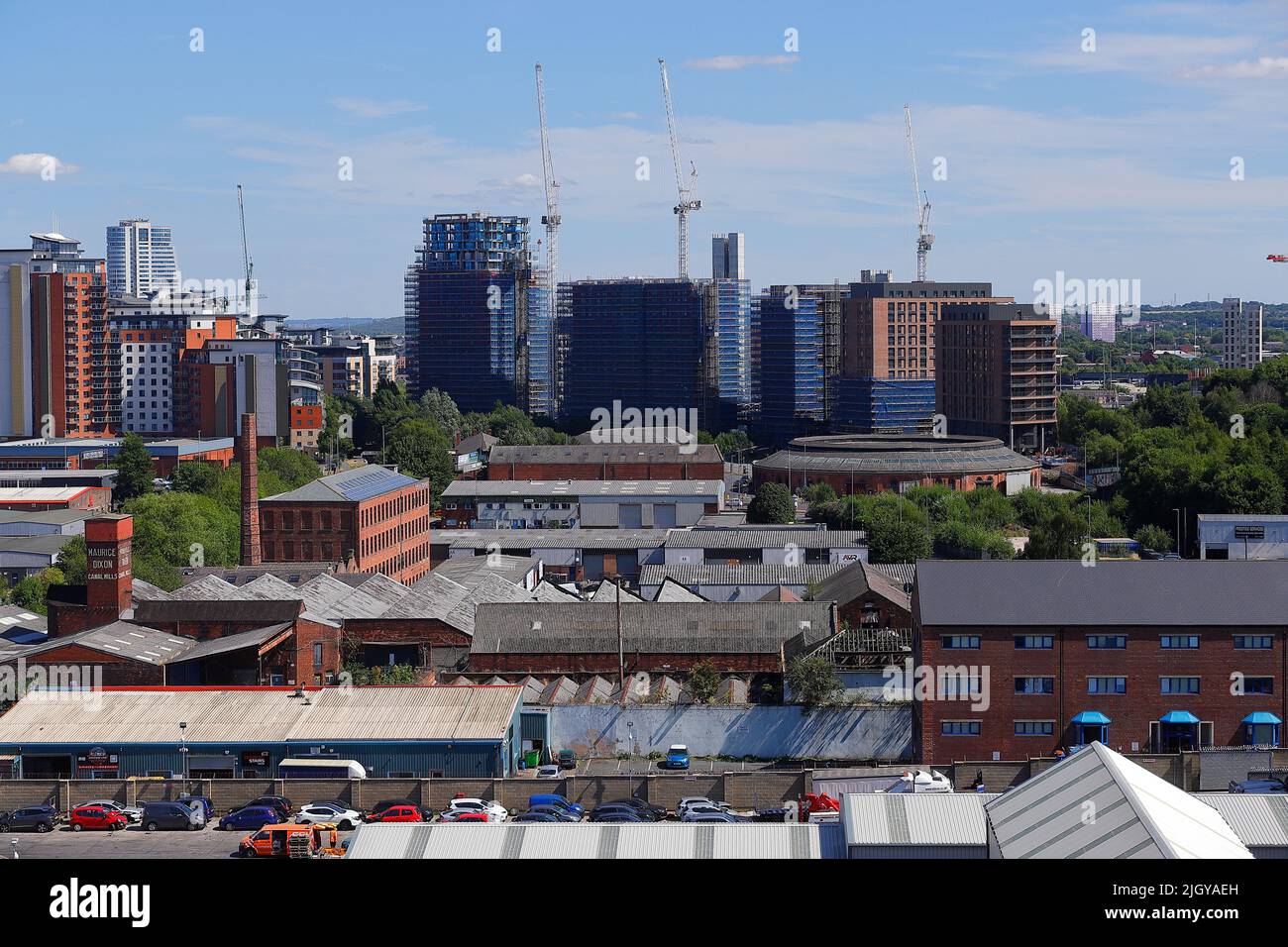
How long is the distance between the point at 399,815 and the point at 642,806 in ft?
10.6

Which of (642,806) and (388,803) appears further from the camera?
(388,803)

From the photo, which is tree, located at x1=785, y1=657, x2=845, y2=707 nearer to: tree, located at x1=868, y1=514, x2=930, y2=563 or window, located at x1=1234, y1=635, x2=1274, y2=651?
window, located at x1=1234, y1=635, x2=1274, y2=651

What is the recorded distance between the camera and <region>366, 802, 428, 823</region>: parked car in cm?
2108

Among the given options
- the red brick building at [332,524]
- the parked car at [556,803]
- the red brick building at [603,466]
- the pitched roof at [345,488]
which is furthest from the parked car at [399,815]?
the red brick building at [603,466]

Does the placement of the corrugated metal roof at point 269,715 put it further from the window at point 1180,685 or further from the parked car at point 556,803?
the window at point 1180,685

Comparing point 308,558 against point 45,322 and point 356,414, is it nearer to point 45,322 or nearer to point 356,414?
point 45,322

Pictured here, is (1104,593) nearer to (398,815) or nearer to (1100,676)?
(1100,676)

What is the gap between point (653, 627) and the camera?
32219mm

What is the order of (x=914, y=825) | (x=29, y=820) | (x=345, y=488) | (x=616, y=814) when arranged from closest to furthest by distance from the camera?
(x=914, y=825), (x=616, y=814), (x=29, y=820), (x=345, y=488)

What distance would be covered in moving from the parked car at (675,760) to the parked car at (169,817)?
7863 mm

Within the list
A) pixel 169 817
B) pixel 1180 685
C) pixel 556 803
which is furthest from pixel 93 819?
pixel 1180 685

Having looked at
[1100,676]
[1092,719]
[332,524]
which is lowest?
[1092,719]

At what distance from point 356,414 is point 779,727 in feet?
266
